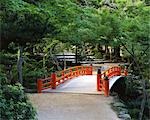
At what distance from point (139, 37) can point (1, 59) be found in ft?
28.0

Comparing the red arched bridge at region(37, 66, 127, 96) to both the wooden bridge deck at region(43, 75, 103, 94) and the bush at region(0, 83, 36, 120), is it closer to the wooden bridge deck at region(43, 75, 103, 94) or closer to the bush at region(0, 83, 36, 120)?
the wooden bridge deck at region(43, 75, 103, 94)

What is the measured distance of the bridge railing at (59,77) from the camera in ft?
53.7

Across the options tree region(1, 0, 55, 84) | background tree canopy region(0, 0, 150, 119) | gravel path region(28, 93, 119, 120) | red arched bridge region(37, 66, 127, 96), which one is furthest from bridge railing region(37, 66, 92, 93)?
tree region(1, 0, 55, 84)

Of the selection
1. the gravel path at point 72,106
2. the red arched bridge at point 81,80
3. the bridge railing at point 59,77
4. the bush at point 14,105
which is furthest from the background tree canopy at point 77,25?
the gravel path at point 72,106

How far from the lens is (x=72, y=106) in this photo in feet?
41.6

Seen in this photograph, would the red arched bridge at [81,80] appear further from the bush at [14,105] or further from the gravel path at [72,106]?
the bush at [14,105]

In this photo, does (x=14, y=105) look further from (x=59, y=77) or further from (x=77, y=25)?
(x=59, y=77)

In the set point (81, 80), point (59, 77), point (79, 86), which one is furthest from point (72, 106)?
point (81, 80)

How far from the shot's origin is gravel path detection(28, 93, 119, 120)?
11.0 meters

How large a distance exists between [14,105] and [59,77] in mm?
11794

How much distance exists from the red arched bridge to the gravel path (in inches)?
37.8

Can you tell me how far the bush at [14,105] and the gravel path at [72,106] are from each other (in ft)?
12.8

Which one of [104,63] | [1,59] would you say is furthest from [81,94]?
[104,63]

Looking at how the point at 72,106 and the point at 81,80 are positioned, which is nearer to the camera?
the point at 72,106
